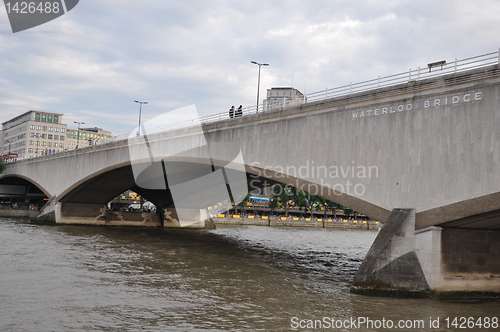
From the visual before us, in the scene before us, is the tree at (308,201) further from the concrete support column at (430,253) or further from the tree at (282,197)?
the concrete support column at (430,253)

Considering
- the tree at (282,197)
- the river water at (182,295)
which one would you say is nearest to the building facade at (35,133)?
the tree at (282,197)

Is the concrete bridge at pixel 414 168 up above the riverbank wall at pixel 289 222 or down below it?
above

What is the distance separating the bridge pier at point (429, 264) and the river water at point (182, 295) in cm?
71

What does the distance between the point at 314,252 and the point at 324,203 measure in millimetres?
64068

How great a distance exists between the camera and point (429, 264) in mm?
18516

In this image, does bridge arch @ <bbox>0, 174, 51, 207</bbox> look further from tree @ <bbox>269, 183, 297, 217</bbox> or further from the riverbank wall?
tree @ <bbox>269, 183, 297, 217</bbox>

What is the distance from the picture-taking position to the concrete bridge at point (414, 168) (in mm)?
18219

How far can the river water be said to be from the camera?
15156mm

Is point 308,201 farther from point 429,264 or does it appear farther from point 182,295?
point 182,295

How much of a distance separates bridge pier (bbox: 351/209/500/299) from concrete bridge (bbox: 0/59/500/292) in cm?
4

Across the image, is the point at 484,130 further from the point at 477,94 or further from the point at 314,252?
the point at 314,252

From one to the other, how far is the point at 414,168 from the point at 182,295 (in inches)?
435

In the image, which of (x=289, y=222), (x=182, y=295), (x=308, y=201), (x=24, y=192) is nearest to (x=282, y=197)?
(x=308, y=201)

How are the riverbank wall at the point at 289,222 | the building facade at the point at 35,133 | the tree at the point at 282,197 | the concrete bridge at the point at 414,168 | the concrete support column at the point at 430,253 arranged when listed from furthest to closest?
the building facade at the point at 35,133, the tree at the point at 282,197, the riverbank wall at the point at 289,222, the concrete support column at the point at 430,253, the concrete bridge at the point at 414,168
